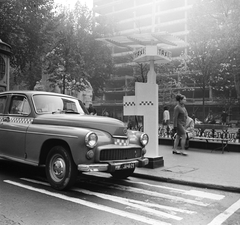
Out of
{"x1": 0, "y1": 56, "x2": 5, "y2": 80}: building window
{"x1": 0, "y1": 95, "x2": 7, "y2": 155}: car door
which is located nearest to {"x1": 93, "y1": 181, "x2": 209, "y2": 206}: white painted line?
{"x1": 0, "y1": 95, "x2": 7, "y2": 155}: car door

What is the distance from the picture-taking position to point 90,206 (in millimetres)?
4793

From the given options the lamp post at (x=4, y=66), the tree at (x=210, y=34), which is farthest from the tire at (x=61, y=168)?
the tree at (x=210, y=34)

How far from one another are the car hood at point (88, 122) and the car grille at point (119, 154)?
1.15 ft

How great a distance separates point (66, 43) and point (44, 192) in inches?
709

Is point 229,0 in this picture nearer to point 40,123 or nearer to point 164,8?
point 40,123

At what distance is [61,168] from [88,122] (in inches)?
39.1

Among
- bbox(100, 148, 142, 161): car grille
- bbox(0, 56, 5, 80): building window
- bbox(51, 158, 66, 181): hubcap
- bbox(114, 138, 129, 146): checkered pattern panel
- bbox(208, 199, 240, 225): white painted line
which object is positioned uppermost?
bbox(0, 56, 5, 80): building window

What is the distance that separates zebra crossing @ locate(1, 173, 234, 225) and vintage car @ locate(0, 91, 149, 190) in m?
0.37

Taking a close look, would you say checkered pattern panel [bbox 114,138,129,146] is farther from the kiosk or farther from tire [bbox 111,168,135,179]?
the kiosk

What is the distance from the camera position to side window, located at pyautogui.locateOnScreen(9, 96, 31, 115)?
262 inches

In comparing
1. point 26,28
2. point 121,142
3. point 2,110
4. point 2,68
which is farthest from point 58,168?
point 26,28

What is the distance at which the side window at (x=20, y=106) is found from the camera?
6652 millimetres

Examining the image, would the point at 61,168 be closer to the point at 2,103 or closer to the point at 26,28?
the point at 2,103

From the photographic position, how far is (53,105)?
670 centimetres
